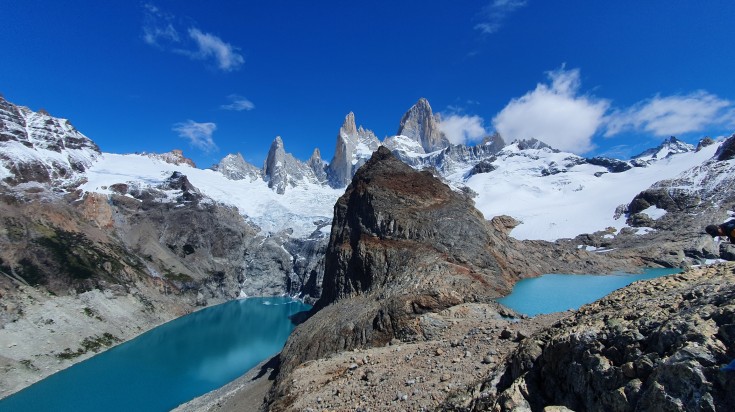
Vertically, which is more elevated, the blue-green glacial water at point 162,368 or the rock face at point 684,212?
the rock face at point 684,212

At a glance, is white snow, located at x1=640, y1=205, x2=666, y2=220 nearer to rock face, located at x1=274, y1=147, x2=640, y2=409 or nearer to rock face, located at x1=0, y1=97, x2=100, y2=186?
rock face, located at x1=274, y1=147, x2=640, y2=409

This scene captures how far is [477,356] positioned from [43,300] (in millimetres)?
98659

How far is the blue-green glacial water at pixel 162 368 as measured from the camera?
61594 millimetres

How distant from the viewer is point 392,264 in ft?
169

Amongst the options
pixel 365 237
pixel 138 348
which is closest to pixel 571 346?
pixel 365 237

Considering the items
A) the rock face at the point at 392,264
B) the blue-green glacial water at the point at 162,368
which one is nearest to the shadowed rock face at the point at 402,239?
the rock face at the point at 392,264

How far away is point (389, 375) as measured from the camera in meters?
22.6

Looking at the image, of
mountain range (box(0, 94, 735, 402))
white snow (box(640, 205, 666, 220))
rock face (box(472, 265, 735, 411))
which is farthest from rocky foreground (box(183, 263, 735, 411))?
white snow (box(640, 205, 666, 220))

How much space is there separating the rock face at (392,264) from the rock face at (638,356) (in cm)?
1992

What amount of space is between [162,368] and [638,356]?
85.8 m

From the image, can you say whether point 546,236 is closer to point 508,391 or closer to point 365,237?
point 365,237

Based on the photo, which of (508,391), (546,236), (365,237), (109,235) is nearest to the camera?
(508,391)

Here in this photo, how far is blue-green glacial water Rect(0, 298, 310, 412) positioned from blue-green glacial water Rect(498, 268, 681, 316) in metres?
48.1

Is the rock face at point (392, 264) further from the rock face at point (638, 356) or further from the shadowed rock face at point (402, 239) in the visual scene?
the rock face at point (638, 356)
